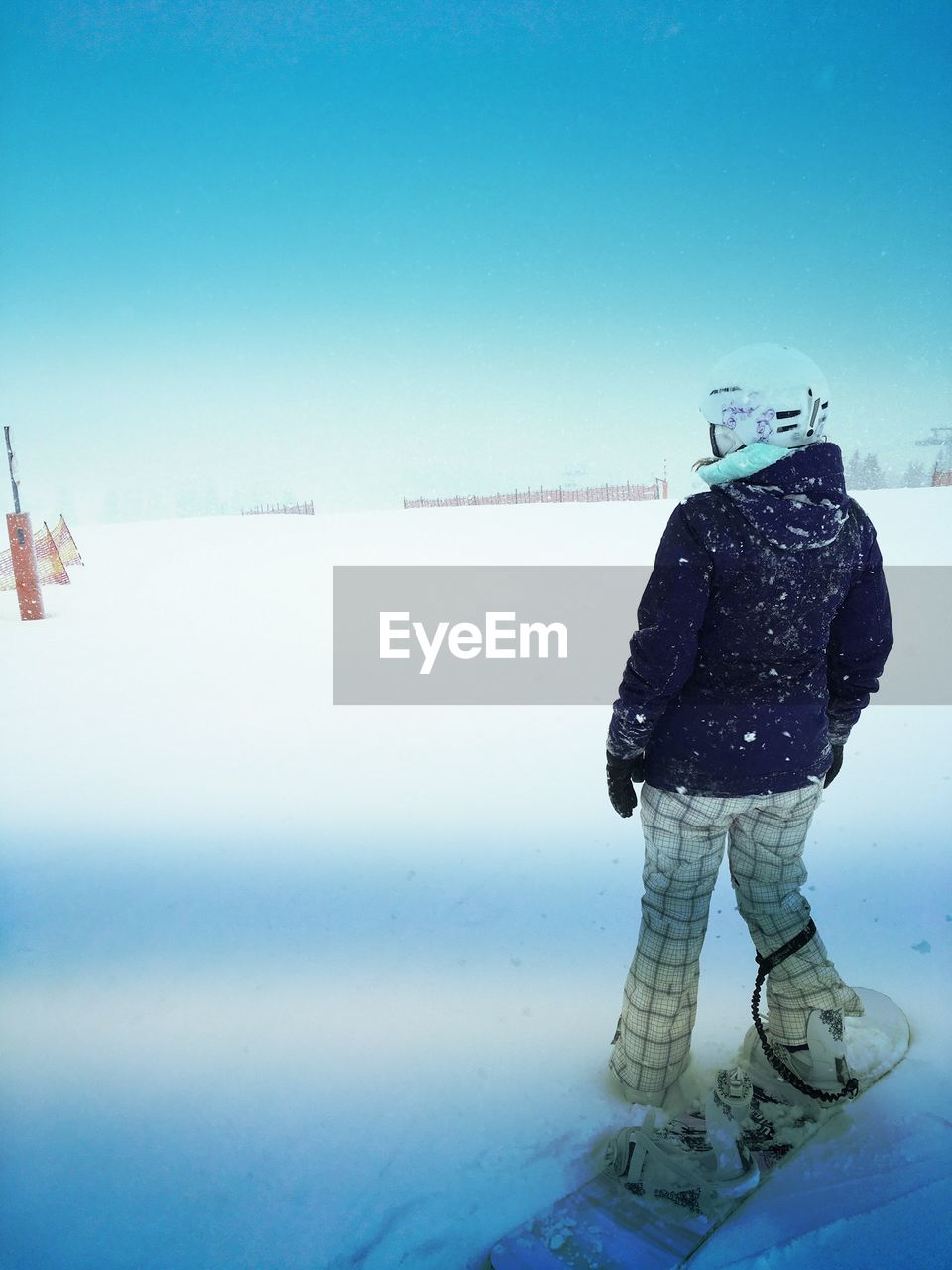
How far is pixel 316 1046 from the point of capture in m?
2.39

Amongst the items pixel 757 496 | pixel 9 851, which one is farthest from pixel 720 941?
pixel 9 851

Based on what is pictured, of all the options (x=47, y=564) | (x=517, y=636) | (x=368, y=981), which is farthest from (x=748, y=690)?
(x=47, y=564)

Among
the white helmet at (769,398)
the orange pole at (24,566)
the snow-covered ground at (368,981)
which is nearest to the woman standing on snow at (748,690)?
the white helmet at (769,398)

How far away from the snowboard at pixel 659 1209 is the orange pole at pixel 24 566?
883 cm

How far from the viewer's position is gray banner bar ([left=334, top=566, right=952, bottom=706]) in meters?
6.03

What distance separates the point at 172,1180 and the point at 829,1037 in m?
1.79

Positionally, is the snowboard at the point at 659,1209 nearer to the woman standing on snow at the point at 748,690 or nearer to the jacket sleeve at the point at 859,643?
the woman standing on snow at the point at 748,690

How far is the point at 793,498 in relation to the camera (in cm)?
168

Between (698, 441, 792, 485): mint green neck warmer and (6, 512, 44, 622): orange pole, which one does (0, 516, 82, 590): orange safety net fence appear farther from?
(698, 441, 792, 485): mint green neck warmer

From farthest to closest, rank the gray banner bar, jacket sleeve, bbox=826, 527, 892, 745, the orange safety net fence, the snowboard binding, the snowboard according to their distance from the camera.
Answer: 1. the orange safety net fence
2. the gray banner bar
3. jacket sleeve, bbox=826, 527, 892, 745
4. the snowboard binding
5. the snowboard

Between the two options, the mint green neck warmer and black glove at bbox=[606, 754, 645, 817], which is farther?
black glove at bbox=[606, 754, 645, 817]

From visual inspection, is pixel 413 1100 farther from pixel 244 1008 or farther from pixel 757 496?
pixel 757 496

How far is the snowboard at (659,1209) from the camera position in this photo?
1.62 meters

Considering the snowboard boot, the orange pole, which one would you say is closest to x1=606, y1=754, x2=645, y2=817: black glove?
the snowboard boot
